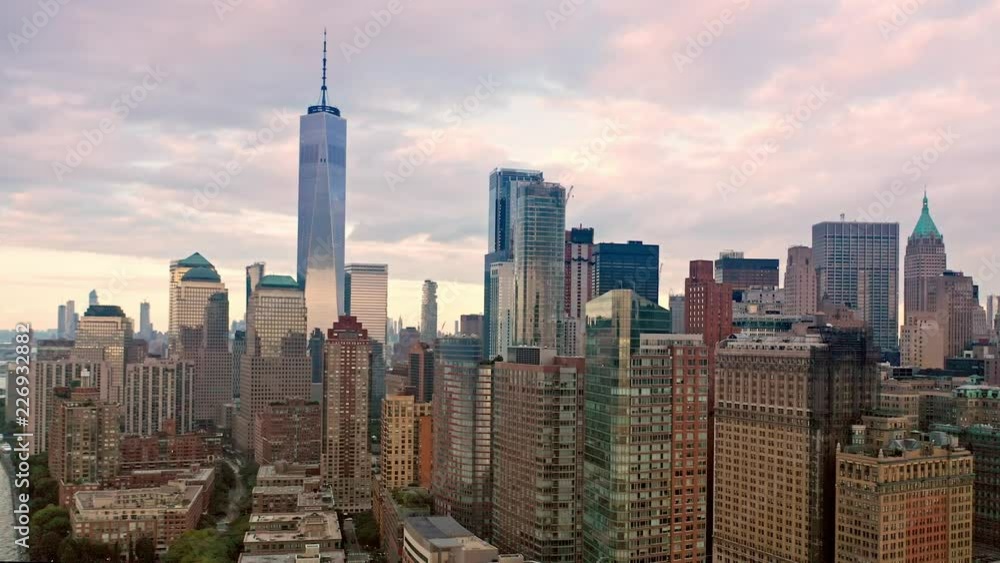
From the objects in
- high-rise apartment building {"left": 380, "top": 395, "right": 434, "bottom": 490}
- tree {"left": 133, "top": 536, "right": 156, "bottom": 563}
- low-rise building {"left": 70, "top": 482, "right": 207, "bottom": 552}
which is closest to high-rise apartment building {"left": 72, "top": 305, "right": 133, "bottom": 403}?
low-rise building {"left": 70, "top": 482, "right": 207, "bottom": 552}

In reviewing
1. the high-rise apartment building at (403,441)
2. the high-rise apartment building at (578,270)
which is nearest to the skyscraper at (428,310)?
the high-rise apartment building at (578,270)

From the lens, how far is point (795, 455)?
1962 inches

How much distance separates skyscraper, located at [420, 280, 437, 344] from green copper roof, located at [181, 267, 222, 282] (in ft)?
123

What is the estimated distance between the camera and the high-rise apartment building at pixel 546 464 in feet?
156

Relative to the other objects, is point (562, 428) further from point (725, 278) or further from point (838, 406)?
point (725, 278)

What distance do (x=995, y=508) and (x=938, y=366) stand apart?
49.9 meters

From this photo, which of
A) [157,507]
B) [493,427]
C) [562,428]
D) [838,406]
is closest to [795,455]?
[838,406]

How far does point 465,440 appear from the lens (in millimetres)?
57438

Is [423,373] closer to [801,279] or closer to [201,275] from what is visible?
[801,279]

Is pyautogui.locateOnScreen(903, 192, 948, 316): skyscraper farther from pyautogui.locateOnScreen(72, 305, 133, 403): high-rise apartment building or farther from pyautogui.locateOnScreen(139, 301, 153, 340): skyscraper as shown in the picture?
pyautogui.locateOnScreen(139, 301, 153, 340): skyscraper

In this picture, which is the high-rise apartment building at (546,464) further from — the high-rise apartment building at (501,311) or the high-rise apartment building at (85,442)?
the high-rise apartment building at (501,311)

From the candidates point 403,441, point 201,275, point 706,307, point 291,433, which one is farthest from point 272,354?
point 706,307

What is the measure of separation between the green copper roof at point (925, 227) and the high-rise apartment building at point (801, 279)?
18.7 meters

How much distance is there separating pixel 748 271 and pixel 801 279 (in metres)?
7.49
